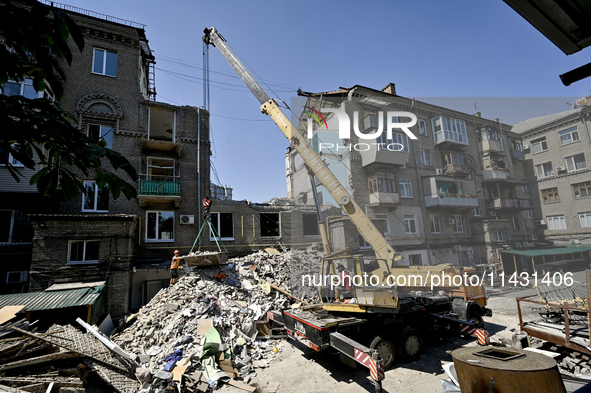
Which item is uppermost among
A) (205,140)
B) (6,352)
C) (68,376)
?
(205,140)

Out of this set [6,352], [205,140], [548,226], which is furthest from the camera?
[548,226]

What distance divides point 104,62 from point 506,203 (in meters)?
37.2

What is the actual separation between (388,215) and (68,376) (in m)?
21.5

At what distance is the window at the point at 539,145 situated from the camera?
2619 centimetres

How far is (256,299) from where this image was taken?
1193 centimetres

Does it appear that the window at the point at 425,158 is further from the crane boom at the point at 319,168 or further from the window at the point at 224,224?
the crane boom at the point at 319,168

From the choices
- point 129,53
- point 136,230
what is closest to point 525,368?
point 136,230

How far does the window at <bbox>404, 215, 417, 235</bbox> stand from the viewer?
22.8 metres

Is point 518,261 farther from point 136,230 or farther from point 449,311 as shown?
point 136,230

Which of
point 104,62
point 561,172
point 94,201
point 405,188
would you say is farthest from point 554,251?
point 104,62

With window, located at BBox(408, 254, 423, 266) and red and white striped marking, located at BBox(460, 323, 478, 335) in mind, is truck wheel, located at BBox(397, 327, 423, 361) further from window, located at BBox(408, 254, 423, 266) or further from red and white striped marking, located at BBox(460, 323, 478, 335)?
window, located at BBox(408, 254, 423, 266)

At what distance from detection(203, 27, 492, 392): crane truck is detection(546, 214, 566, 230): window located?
21834 mm

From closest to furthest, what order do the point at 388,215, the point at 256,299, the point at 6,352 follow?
1. the point at 6,352
2. the point at 256,299
3. the point at 388,215

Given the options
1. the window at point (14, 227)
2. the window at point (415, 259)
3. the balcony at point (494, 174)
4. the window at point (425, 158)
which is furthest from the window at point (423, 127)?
the window at point (14, 227)
